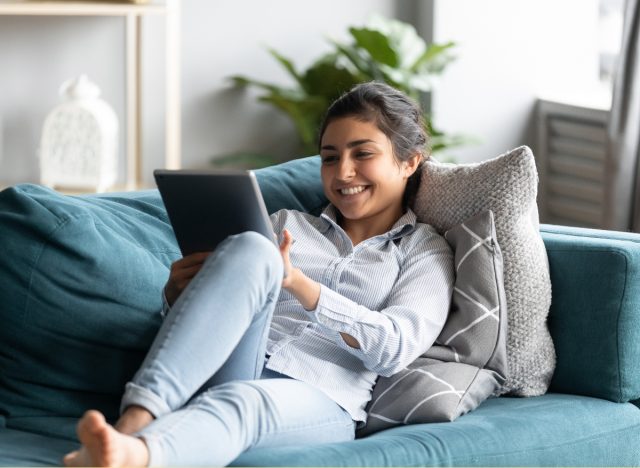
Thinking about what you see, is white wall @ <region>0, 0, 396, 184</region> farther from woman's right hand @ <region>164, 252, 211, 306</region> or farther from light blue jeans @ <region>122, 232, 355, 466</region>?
light blue jeans @ <region>122, 232, 355, 466</region>

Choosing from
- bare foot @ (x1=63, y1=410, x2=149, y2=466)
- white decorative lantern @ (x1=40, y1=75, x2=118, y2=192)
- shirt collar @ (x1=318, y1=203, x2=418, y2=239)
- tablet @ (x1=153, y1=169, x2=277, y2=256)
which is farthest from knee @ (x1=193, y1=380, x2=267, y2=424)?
white decorative lantern @ (x1=40, y1=75, x2=118, y2=192)

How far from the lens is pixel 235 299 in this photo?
6.15 feet

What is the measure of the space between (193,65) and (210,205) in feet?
8.40

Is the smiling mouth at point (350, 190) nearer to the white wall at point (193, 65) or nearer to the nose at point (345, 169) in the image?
the nose at point (345, 169)

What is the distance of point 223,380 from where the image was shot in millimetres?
2035

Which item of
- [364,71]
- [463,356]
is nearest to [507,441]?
[463,356]

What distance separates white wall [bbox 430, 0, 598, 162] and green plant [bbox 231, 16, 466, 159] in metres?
0.17

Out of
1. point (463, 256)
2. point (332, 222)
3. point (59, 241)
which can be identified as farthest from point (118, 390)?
point (463, 256)

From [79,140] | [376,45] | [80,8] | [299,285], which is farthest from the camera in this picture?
[376,45]

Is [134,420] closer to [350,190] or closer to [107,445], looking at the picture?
[107,445]

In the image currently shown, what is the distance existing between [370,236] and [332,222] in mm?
89

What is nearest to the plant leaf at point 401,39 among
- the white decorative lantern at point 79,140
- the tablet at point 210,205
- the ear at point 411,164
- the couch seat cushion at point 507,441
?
the white decorative lantern at point 79,140

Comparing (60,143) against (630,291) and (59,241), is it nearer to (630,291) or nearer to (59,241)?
(59,241)

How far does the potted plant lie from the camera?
4309 millimetres
